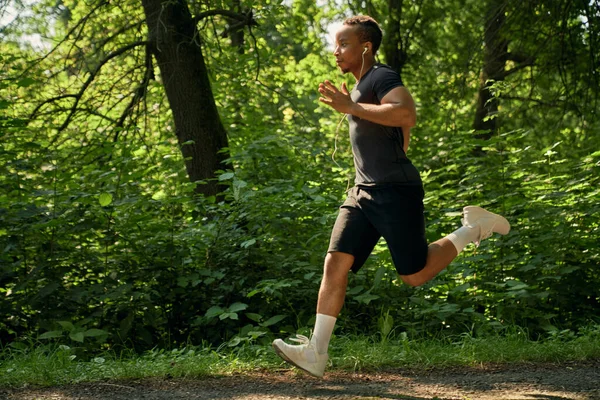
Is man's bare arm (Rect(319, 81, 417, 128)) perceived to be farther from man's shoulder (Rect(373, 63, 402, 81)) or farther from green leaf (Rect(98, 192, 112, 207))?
green leaf (Rect(98, 192, 112, 207))

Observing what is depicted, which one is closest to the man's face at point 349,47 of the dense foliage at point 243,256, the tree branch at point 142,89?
the dense foliage at point 243,256

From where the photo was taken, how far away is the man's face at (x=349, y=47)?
4.56 m

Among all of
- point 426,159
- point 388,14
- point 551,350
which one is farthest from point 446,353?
point 388,14

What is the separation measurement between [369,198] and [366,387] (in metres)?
1.05

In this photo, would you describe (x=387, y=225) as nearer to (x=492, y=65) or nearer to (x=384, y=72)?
(x=384, y=72)

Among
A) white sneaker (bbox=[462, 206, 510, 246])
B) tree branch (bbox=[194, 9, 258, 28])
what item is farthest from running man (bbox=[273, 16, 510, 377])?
tree branch (bbox=[194, 9, 258, 28])

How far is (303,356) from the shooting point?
4461 mm

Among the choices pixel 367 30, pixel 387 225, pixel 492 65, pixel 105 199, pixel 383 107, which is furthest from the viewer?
pixel 492 65

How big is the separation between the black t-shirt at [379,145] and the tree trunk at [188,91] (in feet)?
15.0

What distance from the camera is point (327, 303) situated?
14.8ft

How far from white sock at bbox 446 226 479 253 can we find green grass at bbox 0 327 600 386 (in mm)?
801

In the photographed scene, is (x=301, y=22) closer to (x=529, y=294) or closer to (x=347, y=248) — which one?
(x=529, y=294)

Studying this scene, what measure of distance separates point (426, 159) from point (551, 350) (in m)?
8.48

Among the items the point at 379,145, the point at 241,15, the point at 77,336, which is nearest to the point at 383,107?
the point at 379,145
